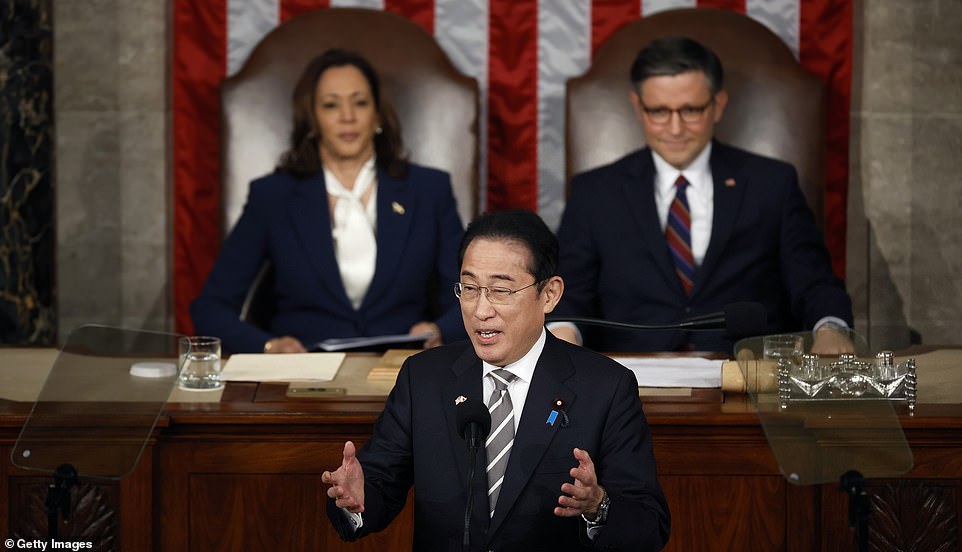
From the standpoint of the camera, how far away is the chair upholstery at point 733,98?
5258 mm

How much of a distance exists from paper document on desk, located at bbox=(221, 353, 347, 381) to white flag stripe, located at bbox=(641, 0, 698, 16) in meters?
2.28

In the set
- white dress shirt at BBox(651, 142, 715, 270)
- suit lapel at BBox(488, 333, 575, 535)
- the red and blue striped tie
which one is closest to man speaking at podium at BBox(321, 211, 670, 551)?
suit lapel at BBox(488, 333, 575, 535)

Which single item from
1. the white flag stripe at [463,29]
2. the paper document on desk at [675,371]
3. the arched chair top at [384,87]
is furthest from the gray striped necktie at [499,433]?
the white flag stripe at [463,29]

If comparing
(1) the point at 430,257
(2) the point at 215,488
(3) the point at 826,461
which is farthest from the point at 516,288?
(1) the point at 430,257

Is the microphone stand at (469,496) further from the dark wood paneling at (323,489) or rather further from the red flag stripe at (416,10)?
the red flag stripe at (416,10)

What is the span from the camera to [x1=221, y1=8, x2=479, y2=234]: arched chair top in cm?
530

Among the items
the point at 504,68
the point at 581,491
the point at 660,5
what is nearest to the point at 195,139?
the point at 504,68

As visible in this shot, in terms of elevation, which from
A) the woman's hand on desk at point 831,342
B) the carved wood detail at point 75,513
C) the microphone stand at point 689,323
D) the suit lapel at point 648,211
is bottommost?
the carved wood detail at point 75,513

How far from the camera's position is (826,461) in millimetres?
2680

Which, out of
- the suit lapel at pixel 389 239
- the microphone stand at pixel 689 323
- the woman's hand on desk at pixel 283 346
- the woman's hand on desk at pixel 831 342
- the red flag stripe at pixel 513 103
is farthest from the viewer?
the red flag stripe at pixel 513 103

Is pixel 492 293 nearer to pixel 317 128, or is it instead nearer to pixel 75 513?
pixel 75 513

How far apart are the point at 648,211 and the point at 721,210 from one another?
24 cm

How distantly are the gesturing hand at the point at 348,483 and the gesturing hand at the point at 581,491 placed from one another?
0.35m

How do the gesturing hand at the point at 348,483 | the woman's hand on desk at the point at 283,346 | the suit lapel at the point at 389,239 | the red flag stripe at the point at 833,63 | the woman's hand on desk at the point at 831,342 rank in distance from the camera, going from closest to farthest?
the gesturing hand at the point at 348,483, the woman's hand on desk at the point at 831,342, the woman's hand on desk at the point at 283,346, the suit lapel at the point at 389,239, the red flag stripe at the point at 833,63
